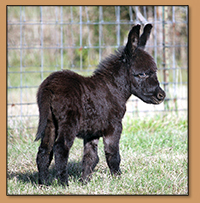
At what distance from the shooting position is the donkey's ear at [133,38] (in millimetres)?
3535

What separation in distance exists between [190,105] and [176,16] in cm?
418

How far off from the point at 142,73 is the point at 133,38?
1.36 ft

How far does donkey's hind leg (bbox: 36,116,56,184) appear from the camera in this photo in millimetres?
3475

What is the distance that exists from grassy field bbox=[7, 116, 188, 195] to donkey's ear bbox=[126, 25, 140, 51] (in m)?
1.53

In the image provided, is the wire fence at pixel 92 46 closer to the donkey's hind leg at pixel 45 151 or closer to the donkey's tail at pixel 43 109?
the donkey's hind leg at pixel 45 151

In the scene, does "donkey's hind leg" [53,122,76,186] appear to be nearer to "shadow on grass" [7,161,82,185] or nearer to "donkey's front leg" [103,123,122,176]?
"donkey's front leg" [103,123,122,176]

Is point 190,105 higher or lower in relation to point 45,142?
higher

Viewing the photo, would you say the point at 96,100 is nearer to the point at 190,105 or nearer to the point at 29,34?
the point at 190,105

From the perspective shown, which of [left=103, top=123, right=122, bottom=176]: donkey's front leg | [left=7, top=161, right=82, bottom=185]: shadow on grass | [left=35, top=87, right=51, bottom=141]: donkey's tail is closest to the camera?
[left=35, top=87, right=51, bottom=141]: donkey's tail

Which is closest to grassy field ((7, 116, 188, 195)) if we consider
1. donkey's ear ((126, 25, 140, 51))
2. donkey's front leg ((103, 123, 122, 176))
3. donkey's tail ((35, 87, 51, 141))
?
donkey's front leg ((103, 123, 122, 176))

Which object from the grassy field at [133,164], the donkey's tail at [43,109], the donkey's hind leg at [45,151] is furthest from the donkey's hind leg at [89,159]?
the donkey's tail at [43,109]

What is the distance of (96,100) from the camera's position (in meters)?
3.58

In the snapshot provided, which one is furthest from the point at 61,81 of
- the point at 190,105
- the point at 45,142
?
the point at 190,105

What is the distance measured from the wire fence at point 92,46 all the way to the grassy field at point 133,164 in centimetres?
47
